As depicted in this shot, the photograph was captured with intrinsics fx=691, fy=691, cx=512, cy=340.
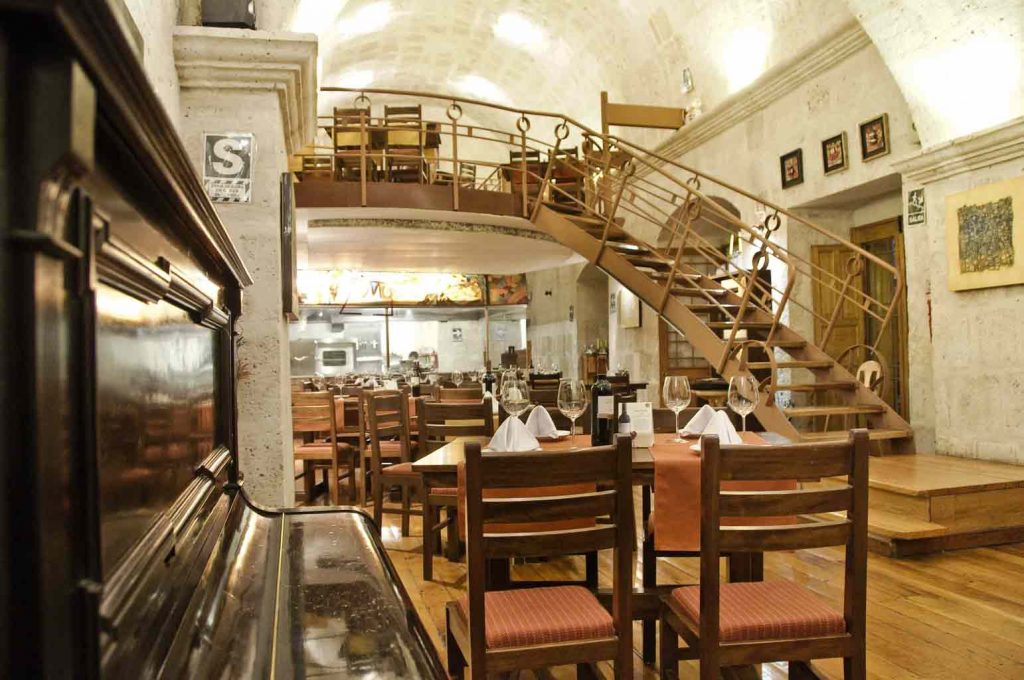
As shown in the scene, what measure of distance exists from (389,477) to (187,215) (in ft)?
10.9

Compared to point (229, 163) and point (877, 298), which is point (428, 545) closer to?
point (229, 163)

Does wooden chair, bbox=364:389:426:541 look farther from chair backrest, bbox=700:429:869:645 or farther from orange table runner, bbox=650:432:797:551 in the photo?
chair backrest, bbox=700:429:869:645

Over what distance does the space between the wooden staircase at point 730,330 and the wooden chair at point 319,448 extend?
2.92 metres

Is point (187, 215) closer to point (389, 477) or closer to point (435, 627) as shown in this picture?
point (435, 627)

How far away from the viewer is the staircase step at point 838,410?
4.94 meters

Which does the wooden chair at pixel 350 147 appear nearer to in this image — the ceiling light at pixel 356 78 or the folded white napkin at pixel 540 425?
the ceiling light at pixel 356 78

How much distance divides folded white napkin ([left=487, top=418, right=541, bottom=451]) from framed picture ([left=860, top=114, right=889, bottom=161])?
17.0 feet

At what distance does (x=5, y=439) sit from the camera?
42cm

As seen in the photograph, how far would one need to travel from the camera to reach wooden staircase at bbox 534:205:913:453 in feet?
16.4

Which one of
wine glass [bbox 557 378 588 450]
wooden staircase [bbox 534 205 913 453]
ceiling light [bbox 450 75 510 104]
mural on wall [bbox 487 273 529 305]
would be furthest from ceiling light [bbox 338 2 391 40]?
wine glass [bbox 557 378 588 450]

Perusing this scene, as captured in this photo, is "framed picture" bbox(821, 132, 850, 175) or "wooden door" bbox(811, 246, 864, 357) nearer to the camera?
→ "framed picture" bbox(821, 132, 850, 175)

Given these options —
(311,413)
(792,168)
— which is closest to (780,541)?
(311,413)

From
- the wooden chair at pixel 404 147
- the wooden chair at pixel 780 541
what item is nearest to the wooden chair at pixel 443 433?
the wooden chair at pixel 780 541

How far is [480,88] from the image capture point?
13.8 metres
